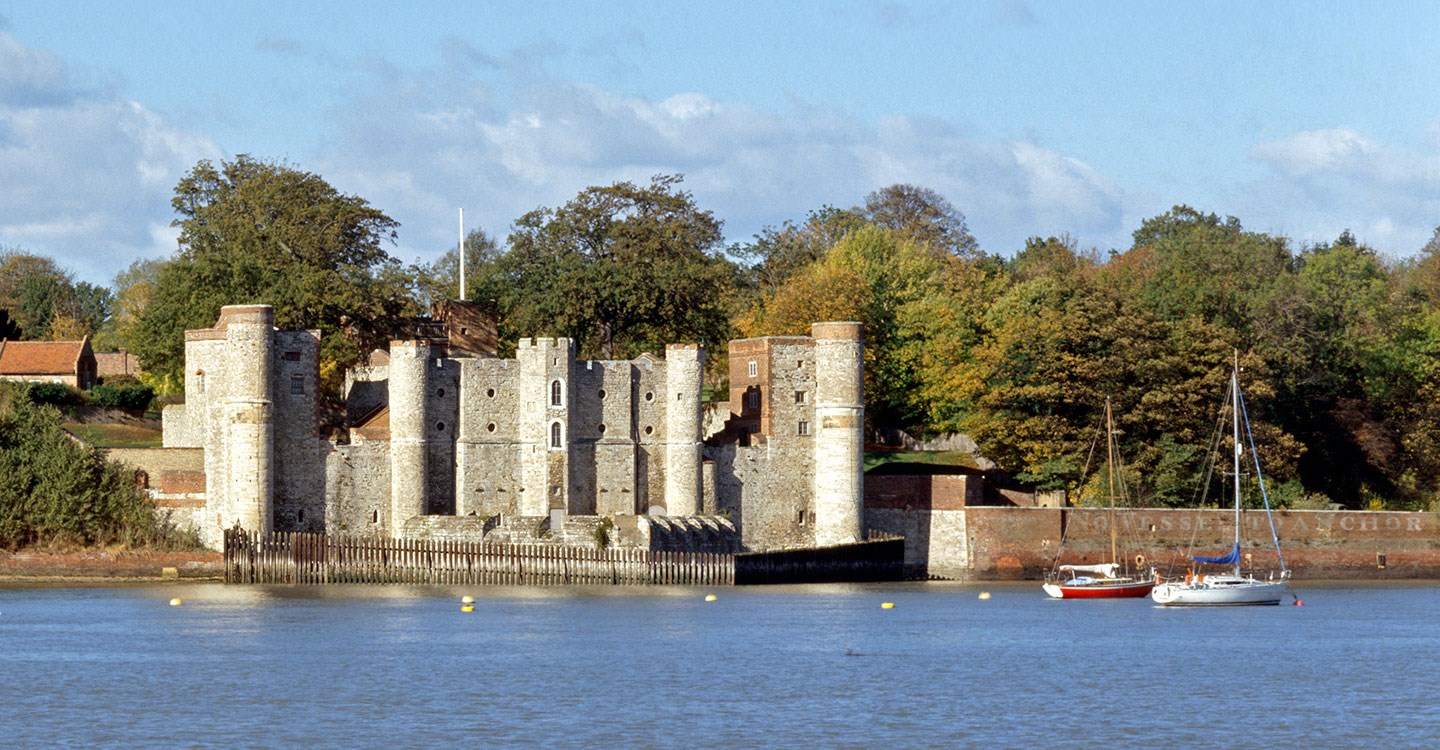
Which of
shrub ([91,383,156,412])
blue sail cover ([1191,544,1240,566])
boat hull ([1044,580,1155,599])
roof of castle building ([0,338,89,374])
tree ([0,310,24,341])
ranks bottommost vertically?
boat hull ([1044,580,1155,599])

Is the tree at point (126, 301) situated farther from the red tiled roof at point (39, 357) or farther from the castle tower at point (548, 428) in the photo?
the castle tower at point (548, 428)

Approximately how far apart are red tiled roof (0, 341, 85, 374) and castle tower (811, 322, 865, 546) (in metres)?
35.8

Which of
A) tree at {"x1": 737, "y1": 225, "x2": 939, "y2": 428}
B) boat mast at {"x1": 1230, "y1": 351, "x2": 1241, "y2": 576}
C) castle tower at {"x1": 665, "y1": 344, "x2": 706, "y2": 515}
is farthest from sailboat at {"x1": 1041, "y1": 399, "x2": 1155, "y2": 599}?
tree at {"x1": 737, "y1": 225, "x2": 939, "y2": 428}

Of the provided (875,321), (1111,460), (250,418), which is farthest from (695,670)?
(875,321)

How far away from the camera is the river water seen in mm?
40188

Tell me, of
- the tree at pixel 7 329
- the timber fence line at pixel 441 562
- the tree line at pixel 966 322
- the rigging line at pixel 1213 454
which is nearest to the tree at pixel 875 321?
the tree line at pixel 966 322

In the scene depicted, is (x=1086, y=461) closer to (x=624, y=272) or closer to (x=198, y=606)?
(x=624, y=272)

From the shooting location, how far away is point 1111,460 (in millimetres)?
73250

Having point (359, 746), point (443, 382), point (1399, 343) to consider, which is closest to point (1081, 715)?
point (359, 746)

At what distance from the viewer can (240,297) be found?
7850cm

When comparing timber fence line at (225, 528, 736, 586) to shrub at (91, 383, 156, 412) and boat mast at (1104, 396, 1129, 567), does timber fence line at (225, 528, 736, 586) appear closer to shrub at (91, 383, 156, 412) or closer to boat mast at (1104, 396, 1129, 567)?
boat mast at (1104, 396, 1129, 567)

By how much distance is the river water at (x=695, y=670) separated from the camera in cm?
4019

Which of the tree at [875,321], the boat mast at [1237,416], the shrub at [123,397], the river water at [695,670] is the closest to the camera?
the river water at [695,670]

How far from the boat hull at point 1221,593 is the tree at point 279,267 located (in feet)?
→ 104
